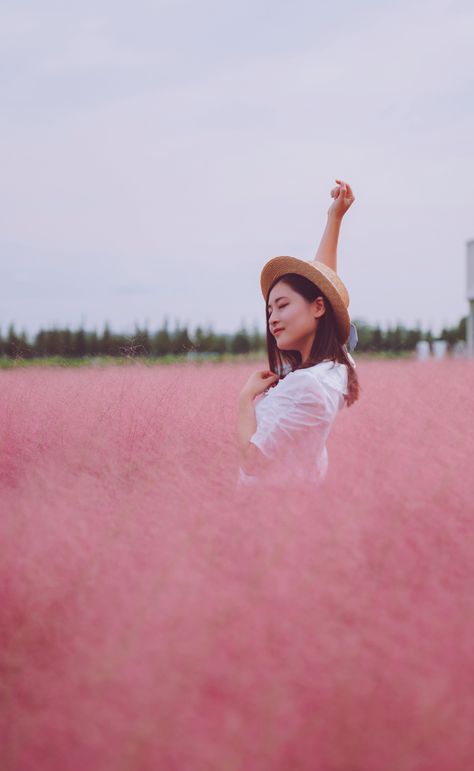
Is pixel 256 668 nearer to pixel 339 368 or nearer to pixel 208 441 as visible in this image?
pixel 339 368

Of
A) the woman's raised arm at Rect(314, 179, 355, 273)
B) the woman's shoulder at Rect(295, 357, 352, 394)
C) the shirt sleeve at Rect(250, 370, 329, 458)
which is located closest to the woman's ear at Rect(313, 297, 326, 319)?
the woman's shoulder at Rect(295, 357, 352, 394)

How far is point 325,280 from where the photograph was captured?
1911 mm

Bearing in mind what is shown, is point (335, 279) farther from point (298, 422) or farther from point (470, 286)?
point (470, 286)

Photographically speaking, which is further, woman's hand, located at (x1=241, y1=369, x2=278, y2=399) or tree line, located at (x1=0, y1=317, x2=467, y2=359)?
tree line, located at (x1=0, y1=317, x2=467, y2=359)

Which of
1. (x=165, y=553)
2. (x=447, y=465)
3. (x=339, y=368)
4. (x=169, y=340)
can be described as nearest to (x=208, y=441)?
(x=339, y=368)

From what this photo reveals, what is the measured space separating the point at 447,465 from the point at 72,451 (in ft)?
6.15

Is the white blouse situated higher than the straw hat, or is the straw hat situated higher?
the straw hat

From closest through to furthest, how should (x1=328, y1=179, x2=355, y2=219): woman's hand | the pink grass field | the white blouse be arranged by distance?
1. the pink grass field
2. the white blouse
3. (x1=328, y1=179, x2=355, y2=219): woman's hand

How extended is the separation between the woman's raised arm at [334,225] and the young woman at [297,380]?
0.90ft

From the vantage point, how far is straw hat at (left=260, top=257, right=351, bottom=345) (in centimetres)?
191

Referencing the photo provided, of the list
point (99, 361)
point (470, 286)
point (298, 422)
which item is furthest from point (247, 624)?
point (470, 286)

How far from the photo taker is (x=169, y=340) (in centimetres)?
2012

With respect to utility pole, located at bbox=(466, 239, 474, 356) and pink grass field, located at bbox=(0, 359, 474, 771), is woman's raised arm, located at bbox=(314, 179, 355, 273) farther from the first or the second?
utility pole, located at bbox=(466, 239, 474, 356)

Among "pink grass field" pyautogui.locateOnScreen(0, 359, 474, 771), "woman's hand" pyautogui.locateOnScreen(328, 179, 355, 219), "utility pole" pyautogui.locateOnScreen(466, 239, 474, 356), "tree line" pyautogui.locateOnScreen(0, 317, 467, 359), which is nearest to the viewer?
"pink grass field" pyautogui.locateOnScreen(0, 359, 474, 771)
